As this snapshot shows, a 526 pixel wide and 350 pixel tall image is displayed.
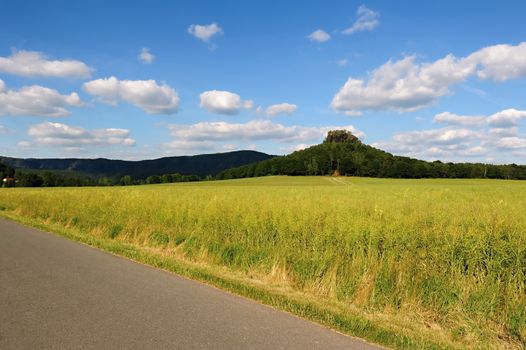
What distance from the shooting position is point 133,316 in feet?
18.5

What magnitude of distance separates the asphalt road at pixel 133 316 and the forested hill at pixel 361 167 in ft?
342

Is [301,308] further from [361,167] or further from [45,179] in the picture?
[45,179]

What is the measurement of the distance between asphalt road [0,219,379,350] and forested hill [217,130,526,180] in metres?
104

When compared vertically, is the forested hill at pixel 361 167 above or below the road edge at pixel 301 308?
above

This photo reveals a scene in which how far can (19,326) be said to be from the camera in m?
5.16

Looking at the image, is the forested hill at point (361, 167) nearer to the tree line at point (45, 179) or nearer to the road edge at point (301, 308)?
the tree line at point (45, 179)

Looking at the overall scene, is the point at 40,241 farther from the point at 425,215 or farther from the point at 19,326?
the point at 425,215

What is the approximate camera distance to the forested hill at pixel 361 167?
10588 cm

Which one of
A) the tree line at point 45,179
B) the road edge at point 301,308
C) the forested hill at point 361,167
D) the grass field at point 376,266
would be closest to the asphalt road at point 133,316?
the road edge at point 301,308

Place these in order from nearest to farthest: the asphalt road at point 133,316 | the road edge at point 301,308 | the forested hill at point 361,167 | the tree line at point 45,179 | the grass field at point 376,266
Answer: the asphalt road at point 133,316, the road edge at point 301,308, the grass field at point 376,266, the tree line at point 45,179, the forested hill at point 361,167

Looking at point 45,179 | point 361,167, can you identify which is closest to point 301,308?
point 361,167

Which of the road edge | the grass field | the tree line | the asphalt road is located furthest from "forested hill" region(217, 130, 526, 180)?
the asphalt road

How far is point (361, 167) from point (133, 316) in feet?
360

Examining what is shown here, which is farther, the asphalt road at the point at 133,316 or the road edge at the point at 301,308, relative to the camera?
the road edge at the point at 301,308
